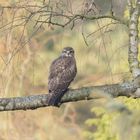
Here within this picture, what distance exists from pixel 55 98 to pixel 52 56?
19.0m

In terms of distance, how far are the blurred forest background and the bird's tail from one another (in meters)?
0.23

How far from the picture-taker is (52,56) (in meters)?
26.7

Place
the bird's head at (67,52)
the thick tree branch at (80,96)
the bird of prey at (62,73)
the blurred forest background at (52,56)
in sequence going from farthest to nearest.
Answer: the bird's head at (67,52) < the bird of prey at (62,73) < the blurred forest background at (52,56) < the thick tree branch at (80,96)

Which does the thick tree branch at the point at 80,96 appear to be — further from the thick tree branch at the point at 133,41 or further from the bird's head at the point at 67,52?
the bird's head at the point at 67,52

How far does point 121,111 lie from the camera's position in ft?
16.7

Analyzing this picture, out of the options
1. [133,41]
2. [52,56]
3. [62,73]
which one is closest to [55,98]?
[133,41]

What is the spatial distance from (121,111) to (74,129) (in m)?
14.6

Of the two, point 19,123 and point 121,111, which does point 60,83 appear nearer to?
point 121,111

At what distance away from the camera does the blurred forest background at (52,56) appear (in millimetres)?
7418

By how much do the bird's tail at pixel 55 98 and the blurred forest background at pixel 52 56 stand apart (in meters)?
0.23

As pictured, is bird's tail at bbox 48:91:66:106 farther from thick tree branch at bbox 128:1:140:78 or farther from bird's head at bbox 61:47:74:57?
bird's head at bbox 61:47:74:57

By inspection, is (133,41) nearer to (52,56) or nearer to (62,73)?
(62,73)

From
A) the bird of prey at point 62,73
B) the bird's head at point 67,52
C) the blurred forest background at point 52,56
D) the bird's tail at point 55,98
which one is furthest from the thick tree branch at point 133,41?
the bird's head at point 67,52

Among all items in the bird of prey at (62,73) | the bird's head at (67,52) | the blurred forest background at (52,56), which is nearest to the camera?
the blurred forest background at (52,56)
